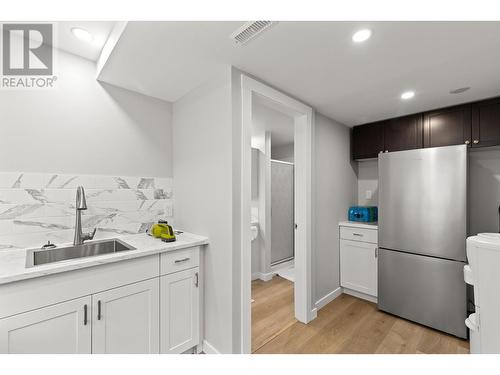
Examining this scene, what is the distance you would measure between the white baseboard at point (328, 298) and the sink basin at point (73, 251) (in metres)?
2.08

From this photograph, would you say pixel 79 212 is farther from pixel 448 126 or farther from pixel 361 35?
pixel 448 126

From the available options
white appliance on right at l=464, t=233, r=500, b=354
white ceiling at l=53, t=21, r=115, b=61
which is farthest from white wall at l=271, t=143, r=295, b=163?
white ceiling at l=53, t=21, r=115, b=61

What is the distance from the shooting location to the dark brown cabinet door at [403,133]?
255 cm

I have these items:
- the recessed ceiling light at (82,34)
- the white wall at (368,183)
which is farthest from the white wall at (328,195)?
the recessed ceiling light at (82,34)

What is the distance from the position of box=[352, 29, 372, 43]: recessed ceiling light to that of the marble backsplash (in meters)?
1.95

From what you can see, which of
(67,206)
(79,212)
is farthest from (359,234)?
(67,206)

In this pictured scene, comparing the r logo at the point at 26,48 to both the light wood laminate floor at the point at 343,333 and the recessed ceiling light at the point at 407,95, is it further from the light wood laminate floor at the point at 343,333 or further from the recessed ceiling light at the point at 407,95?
the recessed ceiling light at the point at 407,95

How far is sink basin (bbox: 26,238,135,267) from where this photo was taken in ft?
4.94

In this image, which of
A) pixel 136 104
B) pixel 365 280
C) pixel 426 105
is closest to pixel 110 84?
pixel 136 104

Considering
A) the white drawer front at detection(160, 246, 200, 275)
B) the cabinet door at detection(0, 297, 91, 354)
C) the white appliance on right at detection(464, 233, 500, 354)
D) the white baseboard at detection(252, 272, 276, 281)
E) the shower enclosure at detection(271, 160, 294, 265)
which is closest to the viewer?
the cabinet door at detection(0, 297, 91, 354)

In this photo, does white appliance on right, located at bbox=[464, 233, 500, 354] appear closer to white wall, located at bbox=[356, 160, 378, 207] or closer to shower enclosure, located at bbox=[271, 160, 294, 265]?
white wall, located at bbox=[356, 160, 378, 207]

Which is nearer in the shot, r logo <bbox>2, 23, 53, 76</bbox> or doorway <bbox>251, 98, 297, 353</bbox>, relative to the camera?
r logo <bbox>2, 23, 53, 76</bbox>
